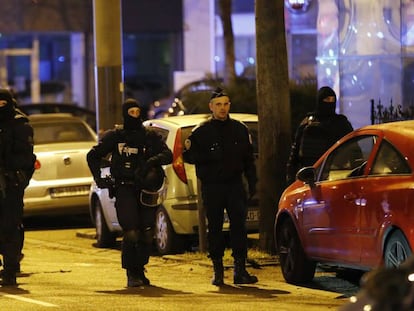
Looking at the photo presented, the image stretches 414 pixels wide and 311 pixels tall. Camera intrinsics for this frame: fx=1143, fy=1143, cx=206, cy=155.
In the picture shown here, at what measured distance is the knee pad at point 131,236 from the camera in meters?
10.2

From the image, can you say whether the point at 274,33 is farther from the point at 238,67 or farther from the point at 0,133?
the point at 238,67

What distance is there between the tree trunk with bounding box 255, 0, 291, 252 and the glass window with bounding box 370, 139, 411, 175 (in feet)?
9.79

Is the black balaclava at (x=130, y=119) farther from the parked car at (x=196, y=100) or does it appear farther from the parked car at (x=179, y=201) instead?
the parked car at (x=196, y=100)

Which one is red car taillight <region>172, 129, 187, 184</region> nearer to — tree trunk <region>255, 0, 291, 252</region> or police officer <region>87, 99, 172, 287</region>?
tree trunk <region>255, 0, 291, 252</region>

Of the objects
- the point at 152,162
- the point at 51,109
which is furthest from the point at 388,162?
the point at 51,109

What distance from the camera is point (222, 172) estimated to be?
33.1ft

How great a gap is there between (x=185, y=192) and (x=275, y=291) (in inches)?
103

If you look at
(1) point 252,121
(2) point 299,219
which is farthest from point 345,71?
(2) point 299,219

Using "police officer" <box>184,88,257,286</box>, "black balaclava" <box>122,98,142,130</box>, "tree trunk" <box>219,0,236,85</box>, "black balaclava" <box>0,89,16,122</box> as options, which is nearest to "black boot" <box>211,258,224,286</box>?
"police officer" <box>184,88,257,286</box>

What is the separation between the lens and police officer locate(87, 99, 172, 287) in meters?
10.2

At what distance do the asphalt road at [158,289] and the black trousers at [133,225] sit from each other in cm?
28

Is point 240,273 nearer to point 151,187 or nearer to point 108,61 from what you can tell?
point 151,187

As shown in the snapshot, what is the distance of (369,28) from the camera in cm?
1554

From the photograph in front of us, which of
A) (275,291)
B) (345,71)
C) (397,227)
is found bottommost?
(275,291)
